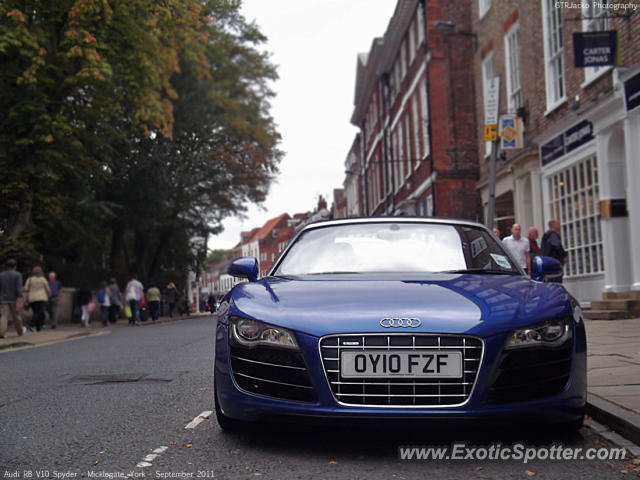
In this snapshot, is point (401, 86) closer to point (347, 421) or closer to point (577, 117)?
point (577, 117)

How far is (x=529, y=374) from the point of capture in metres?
4.07

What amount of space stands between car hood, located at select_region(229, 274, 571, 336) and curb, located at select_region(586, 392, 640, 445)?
29.8 inches

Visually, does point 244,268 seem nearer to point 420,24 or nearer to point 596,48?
point 596,48

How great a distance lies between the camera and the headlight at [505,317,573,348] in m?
4.05

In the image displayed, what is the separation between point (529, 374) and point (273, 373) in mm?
1316

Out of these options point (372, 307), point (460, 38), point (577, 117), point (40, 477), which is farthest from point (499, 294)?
point (460, 38)

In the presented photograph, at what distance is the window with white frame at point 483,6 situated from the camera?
24250mm

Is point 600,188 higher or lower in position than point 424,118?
lower

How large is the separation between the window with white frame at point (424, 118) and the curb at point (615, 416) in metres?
23.4

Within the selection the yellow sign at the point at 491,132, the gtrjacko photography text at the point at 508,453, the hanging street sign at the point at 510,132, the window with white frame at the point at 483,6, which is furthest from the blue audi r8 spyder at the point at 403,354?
the window with white frame at the point at 483,6

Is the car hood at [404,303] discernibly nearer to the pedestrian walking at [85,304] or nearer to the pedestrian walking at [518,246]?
the pedestrian walking at [518,246]

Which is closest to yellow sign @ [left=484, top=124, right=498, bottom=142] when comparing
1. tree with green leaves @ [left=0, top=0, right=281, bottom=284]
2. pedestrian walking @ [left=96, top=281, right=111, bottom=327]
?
tree with green leaves @ [left=0, top=0, right=281, bottom=284]

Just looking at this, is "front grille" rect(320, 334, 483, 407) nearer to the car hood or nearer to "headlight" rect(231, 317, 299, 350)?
the car hood

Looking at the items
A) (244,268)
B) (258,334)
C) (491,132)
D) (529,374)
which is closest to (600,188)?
(491,132)
